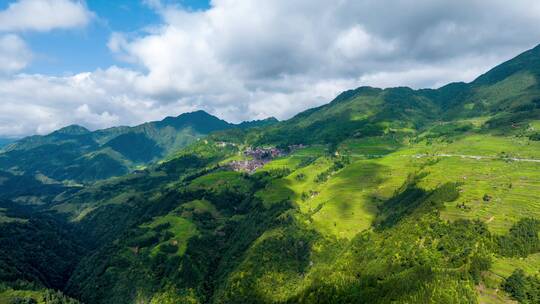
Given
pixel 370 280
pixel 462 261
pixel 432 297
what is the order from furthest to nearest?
pixel 370 280
pixel 462 261
pixel 432 297

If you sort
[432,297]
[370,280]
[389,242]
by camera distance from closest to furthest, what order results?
[432,297], [370,280], [389,242]

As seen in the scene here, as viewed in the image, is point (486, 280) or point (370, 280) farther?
point (370, 280)

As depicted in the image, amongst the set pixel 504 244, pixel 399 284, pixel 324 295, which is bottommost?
pixel 324 295

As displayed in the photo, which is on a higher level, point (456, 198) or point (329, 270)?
point (456, 198)

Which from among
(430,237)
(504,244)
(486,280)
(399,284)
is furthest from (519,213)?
(399,284)

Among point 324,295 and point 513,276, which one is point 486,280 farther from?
point 324,295

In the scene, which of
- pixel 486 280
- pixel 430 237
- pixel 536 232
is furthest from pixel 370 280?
pixel 536 232

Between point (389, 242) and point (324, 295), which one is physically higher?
point (389, 242)

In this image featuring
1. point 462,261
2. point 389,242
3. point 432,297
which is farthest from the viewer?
point 389,242

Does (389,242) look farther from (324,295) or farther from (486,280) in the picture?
(486,280)
